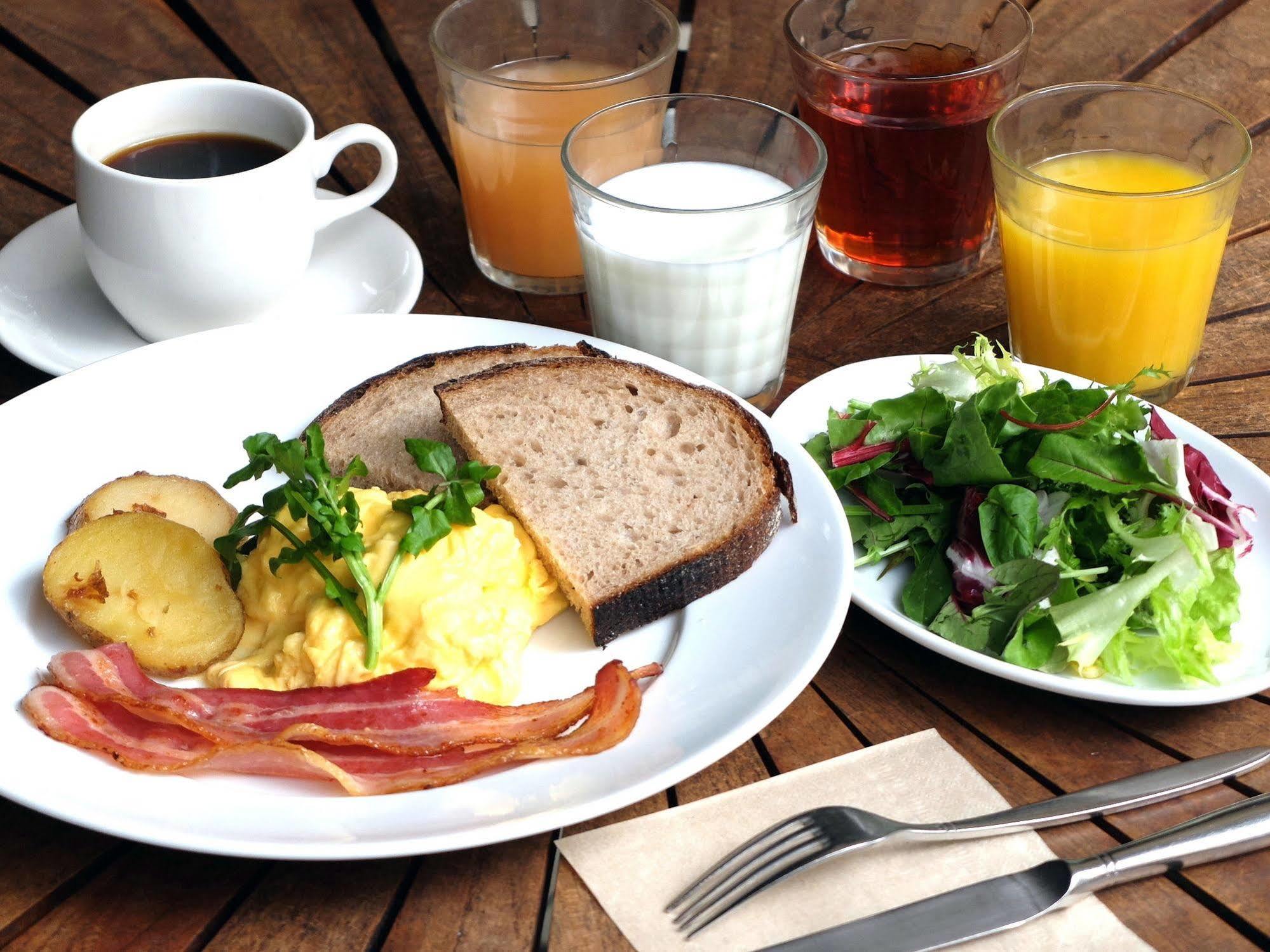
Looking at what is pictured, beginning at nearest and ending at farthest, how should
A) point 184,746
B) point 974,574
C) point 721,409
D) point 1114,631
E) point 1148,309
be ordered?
point 184,746 → point 1114,631 → point 974,574 → point 721,409 → point 1148,309

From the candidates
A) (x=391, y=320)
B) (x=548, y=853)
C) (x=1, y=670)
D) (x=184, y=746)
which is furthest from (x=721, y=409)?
(x=1, y=670)

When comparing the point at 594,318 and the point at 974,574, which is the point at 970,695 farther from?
the point at 594,318


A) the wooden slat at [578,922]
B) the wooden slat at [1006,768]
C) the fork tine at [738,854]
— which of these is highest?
the fork tine at [738,854]

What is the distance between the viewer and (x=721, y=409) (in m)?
1.93

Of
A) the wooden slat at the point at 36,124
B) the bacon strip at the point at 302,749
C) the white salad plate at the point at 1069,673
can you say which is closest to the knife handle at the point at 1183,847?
the white salad plate at the point at 1069,673

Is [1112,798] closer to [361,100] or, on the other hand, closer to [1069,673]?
[1069,673]

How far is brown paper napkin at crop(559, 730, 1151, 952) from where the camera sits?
4.40 ft

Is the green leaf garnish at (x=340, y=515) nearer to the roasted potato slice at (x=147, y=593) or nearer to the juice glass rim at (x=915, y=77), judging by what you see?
the roasted potato slice at (x=147, y=593)

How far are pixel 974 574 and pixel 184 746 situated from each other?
1.02m

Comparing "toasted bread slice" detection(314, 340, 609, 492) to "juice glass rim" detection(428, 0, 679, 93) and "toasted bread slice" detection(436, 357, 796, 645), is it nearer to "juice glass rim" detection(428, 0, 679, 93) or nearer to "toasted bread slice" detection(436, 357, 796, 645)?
"toasted bread slice" detection(436, 357, 796, 645)

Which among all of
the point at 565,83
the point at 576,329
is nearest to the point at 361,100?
the point at 565,83

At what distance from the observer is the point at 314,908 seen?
4.56 feet

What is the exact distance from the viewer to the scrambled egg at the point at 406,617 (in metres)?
1.51

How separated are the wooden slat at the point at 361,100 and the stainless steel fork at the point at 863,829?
132cm
